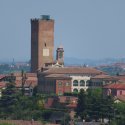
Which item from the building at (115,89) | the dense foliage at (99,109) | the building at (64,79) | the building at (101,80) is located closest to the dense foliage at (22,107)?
the dense foliage at (99,109)

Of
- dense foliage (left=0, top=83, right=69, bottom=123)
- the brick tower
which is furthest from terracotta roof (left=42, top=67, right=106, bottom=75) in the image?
dense foliage (left=0, top=83, right=69, bottom=123)

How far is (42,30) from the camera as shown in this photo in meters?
98.8

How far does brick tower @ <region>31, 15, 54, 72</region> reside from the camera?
9575 cm

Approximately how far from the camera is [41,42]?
320 ft

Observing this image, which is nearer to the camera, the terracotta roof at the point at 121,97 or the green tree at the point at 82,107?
the green tree at the point at 82,107

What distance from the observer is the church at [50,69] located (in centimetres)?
8369

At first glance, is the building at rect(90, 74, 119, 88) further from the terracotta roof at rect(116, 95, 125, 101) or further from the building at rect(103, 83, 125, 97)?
the terracotta roof at rect(116, 95, 125, 101)

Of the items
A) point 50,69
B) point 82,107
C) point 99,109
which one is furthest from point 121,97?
point 50,69

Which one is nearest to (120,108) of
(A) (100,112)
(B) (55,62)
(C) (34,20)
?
(A) (100,112)

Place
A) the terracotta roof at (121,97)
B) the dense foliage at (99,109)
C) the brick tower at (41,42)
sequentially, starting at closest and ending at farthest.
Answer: the dense foliage at (99,109)
the terracotta roof at (121,97)
the brick tower at (41,42)

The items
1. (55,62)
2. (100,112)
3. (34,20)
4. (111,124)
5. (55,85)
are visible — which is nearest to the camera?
(111,124)

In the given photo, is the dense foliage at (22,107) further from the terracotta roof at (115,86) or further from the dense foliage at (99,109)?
the terracotta roof at (115,86)

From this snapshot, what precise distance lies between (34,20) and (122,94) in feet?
87.5

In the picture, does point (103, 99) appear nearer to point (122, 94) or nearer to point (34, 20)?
point (122, 94)
